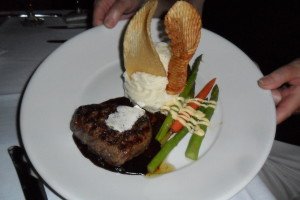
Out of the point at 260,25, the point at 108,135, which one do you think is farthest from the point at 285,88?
the point at 260,25

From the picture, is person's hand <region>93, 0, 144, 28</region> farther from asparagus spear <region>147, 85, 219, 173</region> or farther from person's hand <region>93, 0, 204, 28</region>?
asparagus spear <region>147, 85, 219, 173</region>

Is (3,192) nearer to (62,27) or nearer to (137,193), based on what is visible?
(137,193)

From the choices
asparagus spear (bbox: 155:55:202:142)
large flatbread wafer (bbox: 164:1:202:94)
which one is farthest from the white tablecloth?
large flatbread wafer (bbox: 164:1:202:94)

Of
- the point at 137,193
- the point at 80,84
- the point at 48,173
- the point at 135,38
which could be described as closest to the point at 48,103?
the point at 80,84

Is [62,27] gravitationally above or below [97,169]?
above

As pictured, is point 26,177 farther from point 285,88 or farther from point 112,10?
point 285,88
